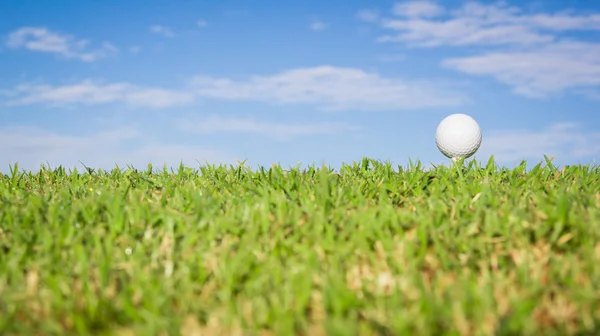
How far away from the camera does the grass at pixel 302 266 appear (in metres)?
2.33

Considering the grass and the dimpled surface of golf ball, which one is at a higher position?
the dimpled surface of golf ball

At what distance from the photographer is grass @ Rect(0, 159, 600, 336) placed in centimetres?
233

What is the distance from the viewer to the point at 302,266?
2.79 metres

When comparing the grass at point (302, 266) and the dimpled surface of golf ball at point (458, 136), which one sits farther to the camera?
the dimpled surface of golf ball at point (458, 136)

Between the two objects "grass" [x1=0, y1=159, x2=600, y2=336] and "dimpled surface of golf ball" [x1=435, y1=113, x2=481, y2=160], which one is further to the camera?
"dimpled surface of golf ball" [x1=435, y1=113, x2=481, y2=160]

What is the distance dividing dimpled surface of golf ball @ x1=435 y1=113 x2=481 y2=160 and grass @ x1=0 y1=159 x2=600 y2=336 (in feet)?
29.8

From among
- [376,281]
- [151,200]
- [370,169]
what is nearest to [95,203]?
[151,200]

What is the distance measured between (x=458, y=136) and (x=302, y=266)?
1118 centimetres

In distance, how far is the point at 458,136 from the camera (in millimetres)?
13297

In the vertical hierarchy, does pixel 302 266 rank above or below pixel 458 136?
below

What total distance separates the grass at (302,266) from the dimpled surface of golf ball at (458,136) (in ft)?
29.8

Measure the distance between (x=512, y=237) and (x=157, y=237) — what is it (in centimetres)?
198

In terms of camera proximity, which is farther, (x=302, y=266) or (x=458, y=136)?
(x=458, y=136)

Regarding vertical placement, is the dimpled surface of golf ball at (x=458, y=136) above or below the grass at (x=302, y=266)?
above
